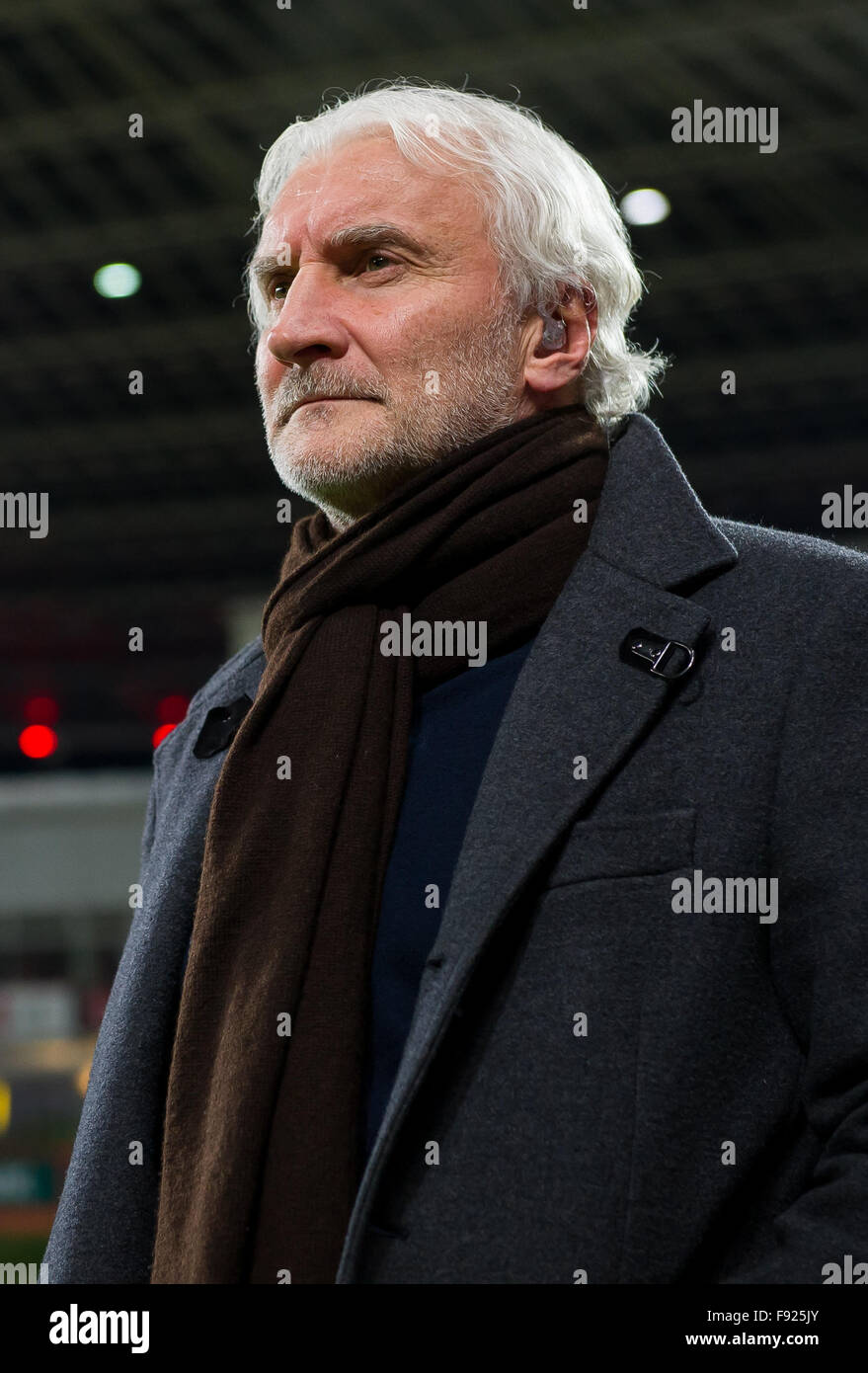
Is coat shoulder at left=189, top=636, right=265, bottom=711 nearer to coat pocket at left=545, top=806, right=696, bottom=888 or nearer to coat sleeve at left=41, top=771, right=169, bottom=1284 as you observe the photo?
coat sleeve at left=41, top=771, right=169, bottom=1284

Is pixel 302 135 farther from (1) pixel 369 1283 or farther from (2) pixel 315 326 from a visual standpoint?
(1) pixel 369 1283

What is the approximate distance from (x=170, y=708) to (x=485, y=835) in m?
17.9

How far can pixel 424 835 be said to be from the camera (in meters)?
1.59

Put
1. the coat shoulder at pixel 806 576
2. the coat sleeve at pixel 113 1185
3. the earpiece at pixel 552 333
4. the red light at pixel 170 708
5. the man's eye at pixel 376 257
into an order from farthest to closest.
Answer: the red light at pixel 170 708, the earpiece at pixel 552 333, the man's eye at pixel 376 257, the coat sleeve at pixel 113 1185, the coat shoulder at pixel 806 576

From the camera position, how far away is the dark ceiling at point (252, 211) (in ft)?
19.8

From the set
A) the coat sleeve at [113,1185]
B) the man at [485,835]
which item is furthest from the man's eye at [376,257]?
the coat sleeve at [113,1185]

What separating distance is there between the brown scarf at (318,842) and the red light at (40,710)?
17594mm

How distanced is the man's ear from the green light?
23.2 ft

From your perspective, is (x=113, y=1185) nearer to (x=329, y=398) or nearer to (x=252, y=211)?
(x=329, y=398)

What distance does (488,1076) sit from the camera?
1.41 meters

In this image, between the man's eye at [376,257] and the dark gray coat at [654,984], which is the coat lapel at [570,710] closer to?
the dark gray coat at [654,984]

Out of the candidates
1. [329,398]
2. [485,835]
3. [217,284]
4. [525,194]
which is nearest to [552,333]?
[525,194]

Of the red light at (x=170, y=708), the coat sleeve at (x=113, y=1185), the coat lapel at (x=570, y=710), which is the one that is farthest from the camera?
the red light at (x=170, y=708)

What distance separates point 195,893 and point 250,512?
474 inches
